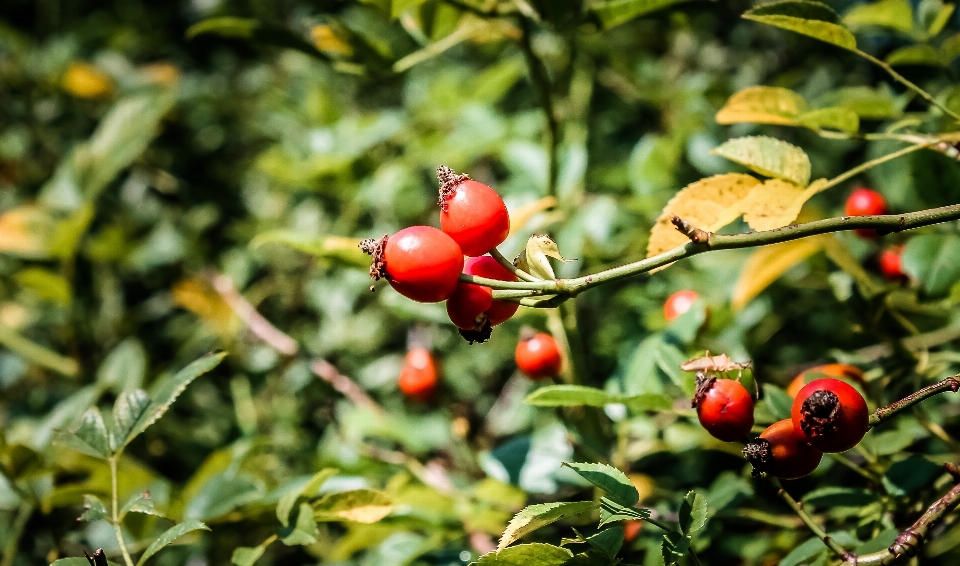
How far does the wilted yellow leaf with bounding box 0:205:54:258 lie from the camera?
2.43 m

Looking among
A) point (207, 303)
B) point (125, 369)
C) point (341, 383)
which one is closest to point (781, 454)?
point (341, 383)

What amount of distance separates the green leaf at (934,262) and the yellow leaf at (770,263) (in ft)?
0.58

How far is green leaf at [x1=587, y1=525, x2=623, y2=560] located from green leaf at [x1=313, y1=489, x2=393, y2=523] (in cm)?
48

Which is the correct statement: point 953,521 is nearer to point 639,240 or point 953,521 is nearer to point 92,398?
point 639,240

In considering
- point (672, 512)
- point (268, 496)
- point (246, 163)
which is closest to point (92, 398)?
point (268, 496)

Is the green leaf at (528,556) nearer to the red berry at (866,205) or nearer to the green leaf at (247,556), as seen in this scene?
the green leaf at (247,556)

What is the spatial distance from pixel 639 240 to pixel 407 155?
0.95 meters

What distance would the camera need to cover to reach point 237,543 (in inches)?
79.7

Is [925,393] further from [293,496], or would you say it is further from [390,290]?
[390,290]

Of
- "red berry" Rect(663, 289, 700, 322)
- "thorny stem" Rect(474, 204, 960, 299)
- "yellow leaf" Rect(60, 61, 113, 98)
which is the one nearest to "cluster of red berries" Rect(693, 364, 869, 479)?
"thorny stem" Rect(474, 204, 960, 299)

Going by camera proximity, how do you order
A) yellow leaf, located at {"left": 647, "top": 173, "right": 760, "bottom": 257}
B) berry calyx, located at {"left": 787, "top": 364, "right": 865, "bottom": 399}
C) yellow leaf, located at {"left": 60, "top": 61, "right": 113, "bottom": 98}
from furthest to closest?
yellow leaf, located at {"left": 60, "top": 61, "right": 113, "bottom": 98}
berry calyx, located at {"left": 787, "top": 364, "right": 865, "bottom": 399}
yellow leaf, located at {"left": 647, "top": 173, "right": 760, "bottom": 257}

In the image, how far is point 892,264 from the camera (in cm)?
163

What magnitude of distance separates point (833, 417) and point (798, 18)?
2.07 ft

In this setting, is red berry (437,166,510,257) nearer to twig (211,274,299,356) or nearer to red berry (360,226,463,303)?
red berry (360,226,463,303)
